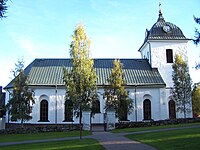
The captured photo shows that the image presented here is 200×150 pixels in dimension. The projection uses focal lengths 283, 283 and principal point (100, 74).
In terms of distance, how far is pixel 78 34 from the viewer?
1254 inches

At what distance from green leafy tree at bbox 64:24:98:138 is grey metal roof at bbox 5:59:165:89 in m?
9.40

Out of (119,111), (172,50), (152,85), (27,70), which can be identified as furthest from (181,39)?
(27,70)

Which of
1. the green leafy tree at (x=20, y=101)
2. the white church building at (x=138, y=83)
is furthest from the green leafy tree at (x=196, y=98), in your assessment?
the green leafy tree at (x=20, y=101)

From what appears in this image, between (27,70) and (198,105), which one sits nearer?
(27,70)

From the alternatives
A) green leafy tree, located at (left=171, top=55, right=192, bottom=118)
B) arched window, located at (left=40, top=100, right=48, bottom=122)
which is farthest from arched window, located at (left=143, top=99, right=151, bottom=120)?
arched window, located at (left=40, top=100, right=48, bottom=122)

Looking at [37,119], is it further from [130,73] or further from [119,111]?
[130,73]

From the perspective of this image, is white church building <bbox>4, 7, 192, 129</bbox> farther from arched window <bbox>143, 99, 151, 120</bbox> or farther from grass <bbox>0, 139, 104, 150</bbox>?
grass <bbox>0, 139, 104, 150</bbox>

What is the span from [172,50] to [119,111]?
15.3 meters

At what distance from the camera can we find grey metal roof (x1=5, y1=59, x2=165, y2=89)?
133ft

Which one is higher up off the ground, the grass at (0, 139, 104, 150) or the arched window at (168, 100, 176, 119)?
the arched window at (168, 100, 176, 119)

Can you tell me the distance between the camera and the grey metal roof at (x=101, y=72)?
133 feet

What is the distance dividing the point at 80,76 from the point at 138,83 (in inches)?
505

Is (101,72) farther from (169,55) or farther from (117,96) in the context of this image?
(169,55)

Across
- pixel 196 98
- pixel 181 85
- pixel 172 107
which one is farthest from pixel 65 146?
pixel 196 98
